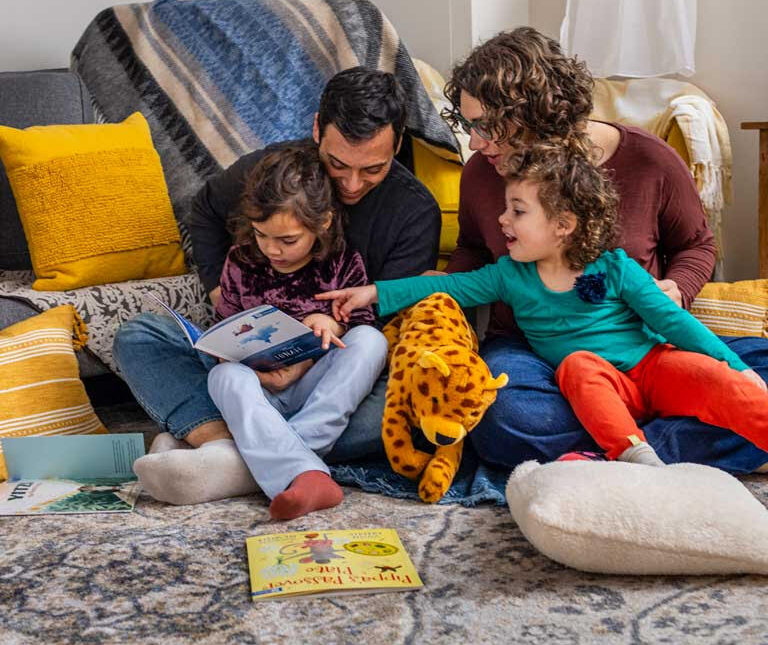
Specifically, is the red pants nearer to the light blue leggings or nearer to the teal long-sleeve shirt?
the teal long-sleeve shirt

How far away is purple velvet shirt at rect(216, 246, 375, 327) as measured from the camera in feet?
Answer: 6.29

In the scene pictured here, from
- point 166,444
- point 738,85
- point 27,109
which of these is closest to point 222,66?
point 27,109

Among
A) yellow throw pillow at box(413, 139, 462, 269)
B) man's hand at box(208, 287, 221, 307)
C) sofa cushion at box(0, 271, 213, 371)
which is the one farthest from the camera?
yellow throw pillow at box(413, 139, 462, 269)

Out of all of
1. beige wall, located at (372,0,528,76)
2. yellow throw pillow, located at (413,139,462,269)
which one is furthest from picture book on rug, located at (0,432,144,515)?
beige wall, located at (372,0,528,76)

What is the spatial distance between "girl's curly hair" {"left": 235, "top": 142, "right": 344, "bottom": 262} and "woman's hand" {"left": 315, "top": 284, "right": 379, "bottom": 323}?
8 centimetres

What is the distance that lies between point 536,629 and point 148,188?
1.50 meters

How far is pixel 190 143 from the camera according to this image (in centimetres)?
248

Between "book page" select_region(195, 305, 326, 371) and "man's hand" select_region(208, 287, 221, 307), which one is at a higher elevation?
"book page" select_region(195, 305, 326, 371)

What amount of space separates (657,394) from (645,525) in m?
0.47

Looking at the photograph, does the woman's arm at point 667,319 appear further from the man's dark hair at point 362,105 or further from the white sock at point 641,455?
the man's dark hair at point 362,105

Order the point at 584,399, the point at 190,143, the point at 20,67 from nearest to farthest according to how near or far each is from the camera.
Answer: the point at 584,399, the point at 190,143, the point at 20,67

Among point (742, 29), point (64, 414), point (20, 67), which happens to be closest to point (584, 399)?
point (64, 414)

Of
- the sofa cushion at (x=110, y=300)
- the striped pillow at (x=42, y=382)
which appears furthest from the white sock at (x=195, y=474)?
the sofa cushion at (x=110, y=300)

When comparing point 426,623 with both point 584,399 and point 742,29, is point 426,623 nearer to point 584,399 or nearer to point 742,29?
point 584,399
